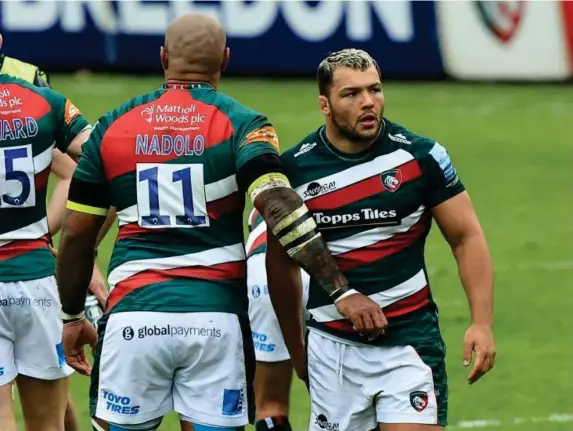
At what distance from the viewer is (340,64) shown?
6488mm

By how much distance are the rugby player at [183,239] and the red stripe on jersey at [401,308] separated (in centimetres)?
32

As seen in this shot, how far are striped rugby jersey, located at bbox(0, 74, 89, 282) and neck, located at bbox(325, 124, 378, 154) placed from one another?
128 centimetres

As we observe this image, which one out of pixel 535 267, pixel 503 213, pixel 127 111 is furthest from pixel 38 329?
pixel 503 213

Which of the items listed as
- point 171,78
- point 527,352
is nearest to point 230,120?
point 171,78

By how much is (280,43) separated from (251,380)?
19150mm

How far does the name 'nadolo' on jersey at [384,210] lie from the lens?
21.0ft

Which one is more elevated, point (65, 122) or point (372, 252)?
point (65, 122)

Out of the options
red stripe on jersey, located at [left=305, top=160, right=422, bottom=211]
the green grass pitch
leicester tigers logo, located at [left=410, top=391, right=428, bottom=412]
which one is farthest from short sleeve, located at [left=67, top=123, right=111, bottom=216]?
the green grass pitch

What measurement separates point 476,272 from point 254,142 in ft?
3.80

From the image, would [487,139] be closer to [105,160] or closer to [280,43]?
[280,43]

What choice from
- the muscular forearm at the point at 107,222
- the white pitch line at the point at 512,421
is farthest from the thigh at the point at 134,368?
the white pitch line at the point at 512,421

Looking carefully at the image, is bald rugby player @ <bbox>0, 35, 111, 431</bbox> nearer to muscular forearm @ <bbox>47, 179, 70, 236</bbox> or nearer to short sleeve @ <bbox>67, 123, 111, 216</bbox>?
muscular forearm @ <bbox>47, 179, 70, 236</bbox>

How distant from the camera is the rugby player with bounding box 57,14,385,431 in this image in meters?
6.05

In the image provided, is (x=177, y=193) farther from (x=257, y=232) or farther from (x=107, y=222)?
→ (x=257, y=232)
